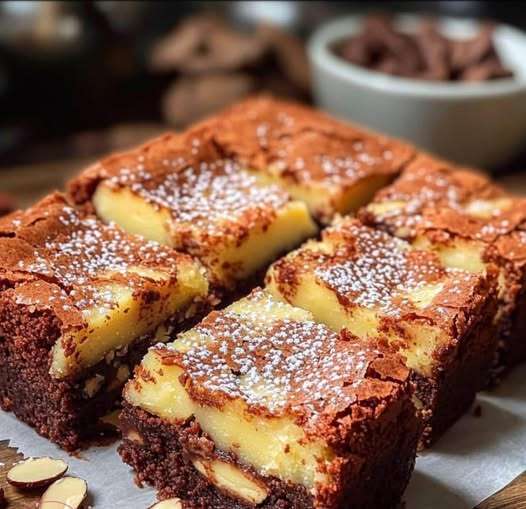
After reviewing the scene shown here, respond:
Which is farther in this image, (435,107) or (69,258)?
(435,107)

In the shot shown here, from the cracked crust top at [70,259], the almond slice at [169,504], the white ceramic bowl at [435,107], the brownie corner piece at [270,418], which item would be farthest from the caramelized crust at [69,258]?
the white ceramic bowl at [435,107]

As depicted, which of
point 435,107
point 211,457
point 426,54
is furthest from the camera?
point 426,54

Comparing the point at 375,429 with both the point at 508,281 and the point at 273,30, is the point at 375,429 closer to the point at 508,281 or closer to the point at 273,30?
the point at 508,281

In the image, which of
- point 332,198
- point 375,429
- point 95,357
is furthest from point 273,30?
point 375,429

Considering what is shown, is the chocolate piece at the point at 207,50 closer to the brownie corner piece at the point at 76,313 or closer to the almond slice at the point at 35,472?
the brownie corner piece at the point at 76,313

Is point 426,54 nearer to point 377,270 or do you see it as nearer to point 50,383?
point 377,270

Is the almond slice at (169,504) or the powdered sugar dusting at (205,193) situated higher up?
the powdered sugar dusting at (205,193)

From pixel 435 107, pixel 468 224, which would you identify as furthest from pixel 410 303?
pixel 435 107
